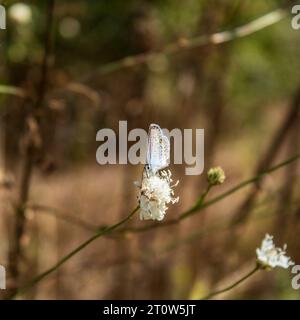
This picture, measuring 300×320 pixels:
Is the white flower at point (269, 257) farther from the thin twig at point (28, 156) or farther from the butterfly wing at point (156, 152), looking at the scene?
the thin twig at point (28, 156)

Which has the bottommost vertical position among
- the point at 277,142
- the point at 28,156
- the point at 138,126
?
the point at 28,156

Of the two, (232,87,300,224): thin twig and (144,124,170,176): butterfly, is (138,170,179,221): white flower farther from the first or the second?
(232,87,300,224): thin twig

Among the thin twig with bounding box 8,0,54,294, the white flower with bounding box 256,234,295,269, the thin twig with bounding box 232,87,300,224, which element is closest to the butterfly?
the white flower with bounding box 256,234,295,269

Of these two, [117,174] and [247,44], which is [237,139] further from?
[247,44]

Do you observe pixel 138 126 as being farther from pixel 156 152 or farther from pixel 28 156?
pixel 156 152

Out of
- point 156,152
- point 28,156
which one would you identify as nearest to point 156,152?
point 156,152

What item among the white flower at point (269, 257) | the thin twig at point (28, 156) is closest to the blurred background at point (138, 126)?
the thin twig at point (28, 156)
